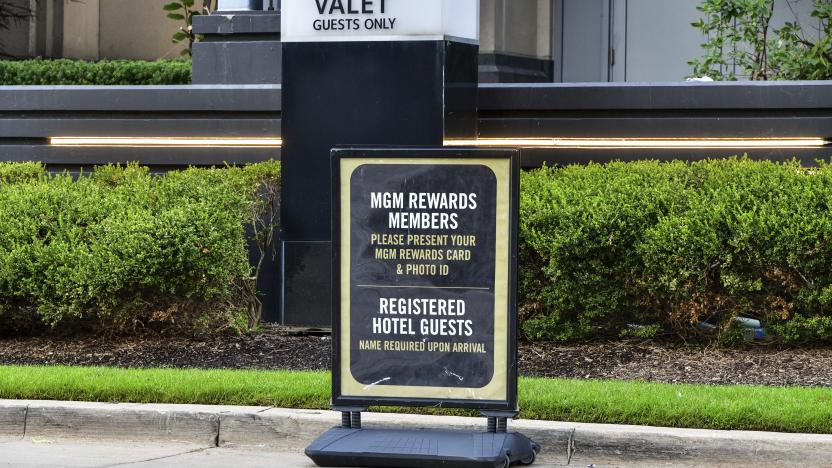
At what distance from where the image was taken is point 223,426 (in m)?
7.44

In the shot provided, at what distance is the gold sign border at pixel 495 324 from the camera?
6.71 m

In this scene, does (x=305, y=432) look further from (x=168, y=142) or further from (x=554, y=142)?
(x=168, y=142)

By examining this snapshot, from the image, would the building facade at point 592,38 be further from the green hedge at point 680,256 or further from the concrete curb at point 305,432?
the concrete curb at point 305,432

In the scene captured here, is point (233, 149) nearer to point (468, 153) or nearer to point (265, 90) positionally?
point (265, 90)

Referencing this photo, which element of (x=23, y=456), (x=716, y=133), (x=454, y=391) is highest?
(x=716, y=133)

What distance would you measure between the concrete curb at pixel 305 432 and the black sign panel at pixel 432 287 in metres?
0.56

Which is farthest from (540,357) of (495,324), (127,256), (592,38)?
(592,38)

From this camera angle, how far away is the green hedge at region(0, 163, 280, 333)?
9641 millimetres

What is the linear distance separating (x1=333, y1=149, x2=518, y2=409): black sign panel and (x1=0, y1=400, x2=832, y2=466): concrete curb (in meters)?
0.56

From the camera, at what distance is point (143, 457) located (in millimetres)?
7109

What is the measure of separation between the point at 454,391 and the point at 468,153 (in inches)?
49.9

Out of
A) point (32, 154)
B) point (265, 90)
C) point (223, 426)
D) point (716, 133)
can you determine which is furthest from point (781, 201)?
point (32, 154)

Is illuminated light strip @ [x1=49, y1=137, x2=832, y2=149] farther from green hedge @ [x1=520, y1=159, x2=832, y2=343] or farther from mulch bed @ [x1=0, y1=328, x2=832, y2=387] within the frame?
mulch bed @ [x1=0, y1=328, x2=832, y2=387]

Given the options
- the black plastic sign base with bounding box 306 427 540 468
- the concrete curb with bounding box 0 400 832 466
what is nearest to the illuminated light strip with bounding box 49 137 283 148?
the concrete curb with bounding box 0 400 832 466
